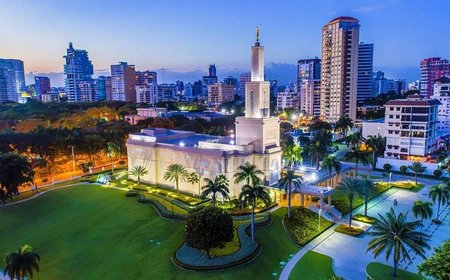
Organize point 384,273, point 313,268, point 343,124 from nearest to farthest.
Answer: point 384,273
point 313,268
point 343,124

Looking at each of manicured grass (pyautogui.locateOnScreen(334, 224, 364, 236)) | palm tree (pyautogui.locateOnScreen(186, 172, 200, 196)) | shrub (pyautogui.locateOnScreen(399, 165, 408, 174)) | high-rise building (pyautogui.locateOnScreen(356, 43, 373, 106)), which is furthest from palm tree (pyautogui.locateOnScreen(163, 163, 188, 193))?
high-rise building (pyautogui.locateOnScreen(356, 43, 373, 106))

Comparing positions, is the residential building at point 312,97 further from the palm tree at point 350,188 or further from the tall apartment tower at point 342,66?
the palm tree at point 350,188

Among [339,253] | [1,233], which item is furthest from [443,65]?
[1,233]

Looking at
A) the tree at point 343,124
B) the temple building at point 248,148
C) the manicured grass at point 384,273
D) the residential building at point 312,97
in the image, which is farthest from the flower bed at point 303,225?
the residential building at point 312,97

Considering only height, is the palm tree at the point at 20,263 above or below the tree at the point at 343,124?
below

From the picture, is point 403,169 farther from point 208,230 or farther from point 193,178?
point 208,230

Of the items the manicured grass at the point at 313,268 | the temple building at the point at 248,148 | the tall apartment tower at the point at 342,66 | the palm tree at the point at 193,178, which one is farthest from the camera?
the tall apartment tower at the point at 342,66

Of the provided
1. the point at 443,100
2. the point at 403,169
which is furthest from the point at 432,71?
the point at 403,169

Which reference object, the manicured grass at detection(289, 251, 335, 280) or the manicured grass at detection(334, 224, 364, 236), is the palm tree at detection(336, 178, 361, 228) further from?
the manicured grass at detection(289, 251, 335, 280)
